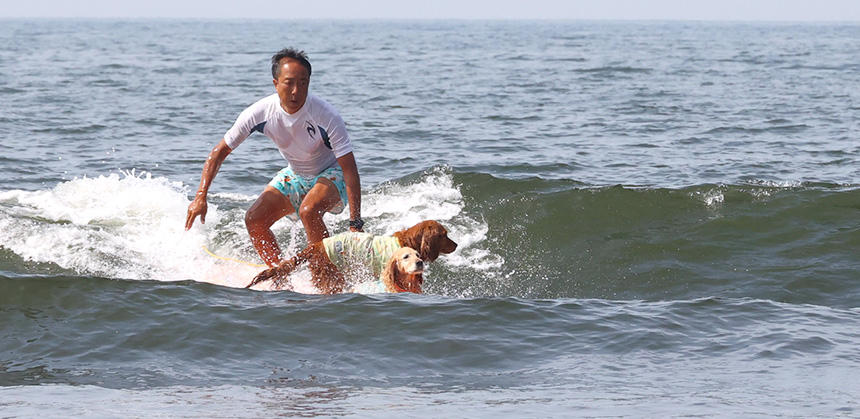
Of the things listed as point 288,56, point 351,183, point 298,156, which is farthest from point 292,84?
point 351,183

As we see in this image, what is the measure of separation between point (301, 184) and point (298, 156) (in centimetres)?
29

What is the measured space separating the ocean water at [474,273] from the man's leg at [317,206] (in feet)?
1.62

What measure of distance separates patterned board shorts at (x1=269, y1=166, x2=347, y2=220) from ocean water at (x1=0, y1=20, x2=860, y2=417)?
2.26 feet

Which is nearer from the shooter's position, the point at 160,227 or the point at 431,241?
the point at 431,241

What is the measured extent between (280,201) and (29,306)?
2237mm

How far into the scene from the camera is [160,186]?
14.3 m

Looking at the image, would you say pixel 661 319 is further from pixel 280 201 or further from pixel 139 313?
pixel 139 313

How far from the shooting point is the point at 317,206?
908 centimetres

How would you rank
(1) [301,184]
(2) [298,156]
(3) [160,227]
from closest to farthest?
(2) [298,156] < (1) [301,184] < (3) [160,227]

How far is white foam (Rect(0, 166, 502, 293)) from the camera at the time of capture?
1121 cm

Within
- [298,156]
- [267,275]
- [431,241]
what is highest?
[298,156]

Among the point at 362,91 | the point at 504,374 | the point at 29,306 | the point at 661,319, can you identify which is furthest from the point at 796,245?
the point at 362,91

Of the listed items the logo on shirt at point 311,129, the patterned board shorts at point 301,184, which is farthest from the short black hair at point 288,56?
the patterned board shorts at point 301,184

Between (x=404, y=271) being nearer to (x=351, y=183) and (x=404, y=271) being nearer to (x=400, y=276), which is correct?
(x=400, y=276)
